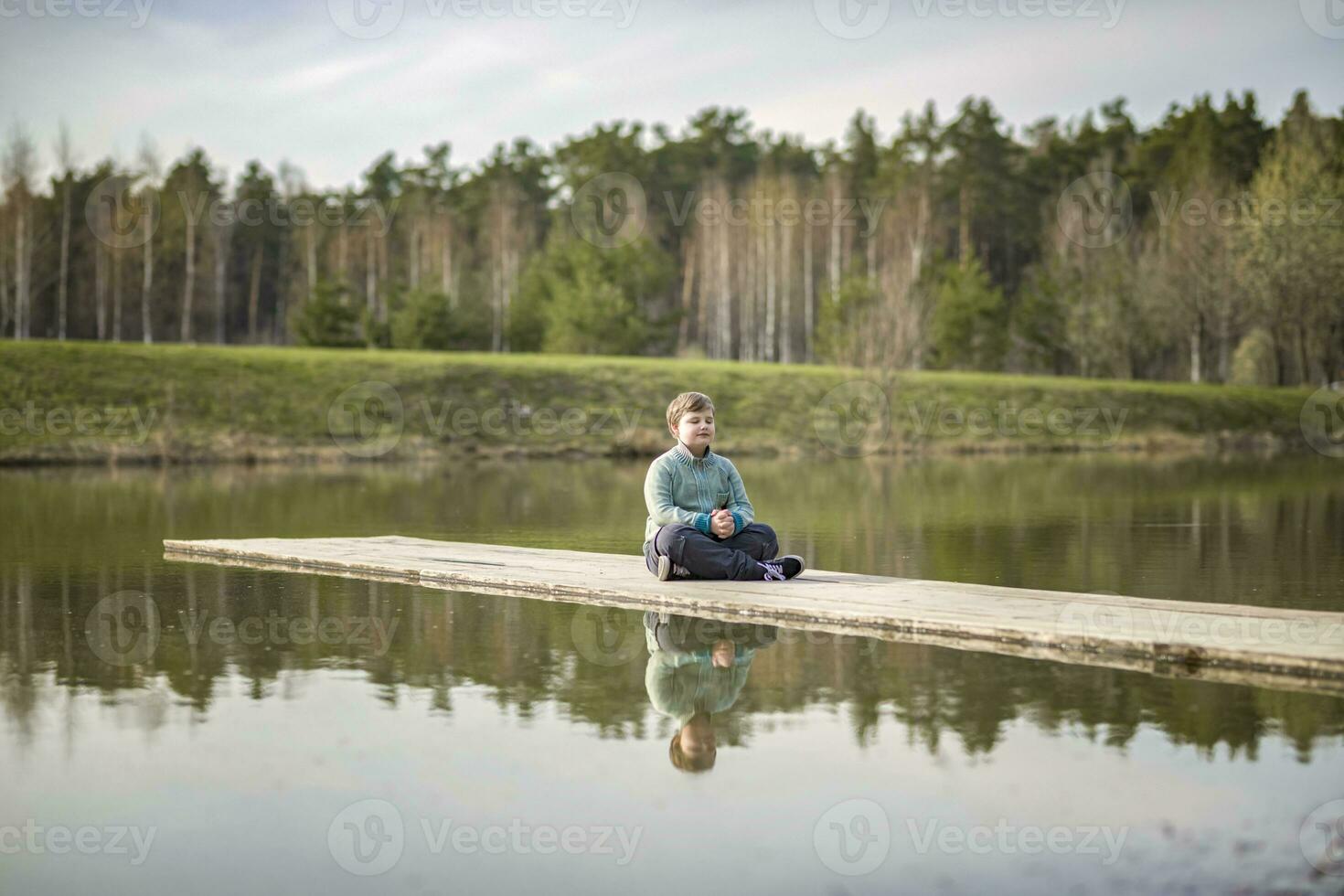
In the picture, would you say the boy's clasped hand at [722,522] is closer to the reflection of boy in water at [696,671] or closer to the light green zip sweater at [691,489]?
the light green zip sweater at [691,489]

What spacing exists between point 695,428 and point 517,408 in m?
33.6

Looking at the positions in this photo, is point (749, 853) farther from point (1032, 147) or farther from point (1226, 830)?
point (1032, 147)

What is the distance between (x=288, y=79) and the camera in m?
41.2

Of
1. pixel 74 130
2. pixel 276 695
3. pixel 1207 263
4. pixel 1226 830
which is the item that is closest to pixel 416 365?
pixel 74 130

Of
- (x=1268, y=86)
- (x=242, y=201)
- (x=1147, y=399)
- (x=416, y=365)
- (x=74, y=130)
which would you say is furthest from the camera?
(x=242, y=201)

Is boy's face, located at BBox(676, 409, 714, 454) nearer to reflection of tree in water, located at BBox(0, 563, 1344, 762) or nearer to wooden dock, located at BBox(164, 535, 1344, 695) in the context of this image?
wooden dock, located at BBox(164, 535, 1344, 695)

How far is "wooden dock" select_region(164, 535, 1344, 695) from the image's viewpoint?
671cm

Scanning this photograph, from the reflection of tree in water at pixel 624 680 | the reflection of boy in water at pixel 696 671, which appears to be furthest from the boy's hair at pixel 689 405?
the reflection of tree in water at pixel 624 680

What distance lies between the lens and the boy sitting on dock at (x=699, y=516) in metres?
9.32

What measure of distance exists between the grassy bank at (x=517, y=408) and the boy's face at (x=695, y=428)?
86.2 feet

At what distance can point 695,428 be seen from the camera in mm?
9281

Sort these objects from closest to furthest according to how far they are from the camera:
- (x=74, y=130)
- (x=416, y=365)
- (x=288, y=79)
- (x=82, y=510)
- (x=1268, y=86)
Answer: (x=82, y=510), (x=288, y=79), (x=416, y=365), (x=74, y=130), (x=1268, y=86)

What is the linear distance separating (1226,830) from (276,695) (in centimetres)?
409

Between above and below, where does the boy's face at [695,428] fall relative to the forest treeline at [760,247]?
below
